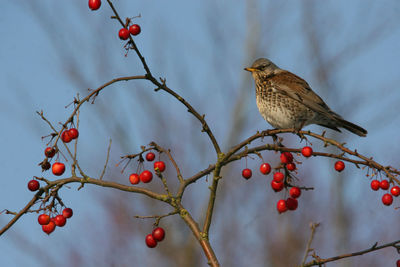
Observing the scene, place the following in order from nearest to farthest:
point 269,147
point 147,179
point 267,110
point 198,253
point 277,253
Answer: point 269,147 < point 147,179 < point 267,110 < point 198,253 < point 277,253

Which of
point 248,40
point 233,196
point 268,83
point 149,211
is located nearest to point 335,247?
point 233,196

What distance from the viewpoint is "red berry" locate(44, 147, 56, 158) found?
270 cm

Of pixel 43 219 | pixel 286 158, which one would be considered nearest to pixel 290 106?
pixel 286 158

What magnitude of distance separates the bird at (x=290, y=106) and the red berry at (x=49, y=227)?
2866 mm

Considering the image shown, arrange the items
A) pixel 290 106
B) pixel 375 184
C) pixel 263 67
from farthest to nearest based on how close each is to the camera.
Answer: pixel 263 67, pixel 290 106, pixel 375 184

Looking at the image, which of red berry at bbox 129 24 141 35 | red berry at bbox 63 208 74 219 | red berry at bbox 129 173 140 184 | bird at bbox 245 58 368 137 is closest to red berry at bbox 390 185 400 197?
red berry at bbox 129 173 140 184

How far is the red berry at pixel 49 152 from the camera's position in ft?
8.86

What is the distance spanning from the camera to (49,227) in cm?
279

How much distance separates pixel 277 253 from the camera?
12.5 metres

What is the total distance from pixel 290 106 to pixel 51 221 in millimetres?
3050

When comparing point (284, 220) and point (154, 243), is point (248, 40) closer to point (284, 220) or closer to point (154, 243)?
point (284, 220)

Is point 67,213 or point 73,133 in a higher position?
point 73,133

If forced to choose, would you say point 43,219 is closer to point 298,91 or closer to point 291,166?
point 291,166

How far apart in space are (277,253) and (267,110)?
7.75 meters
